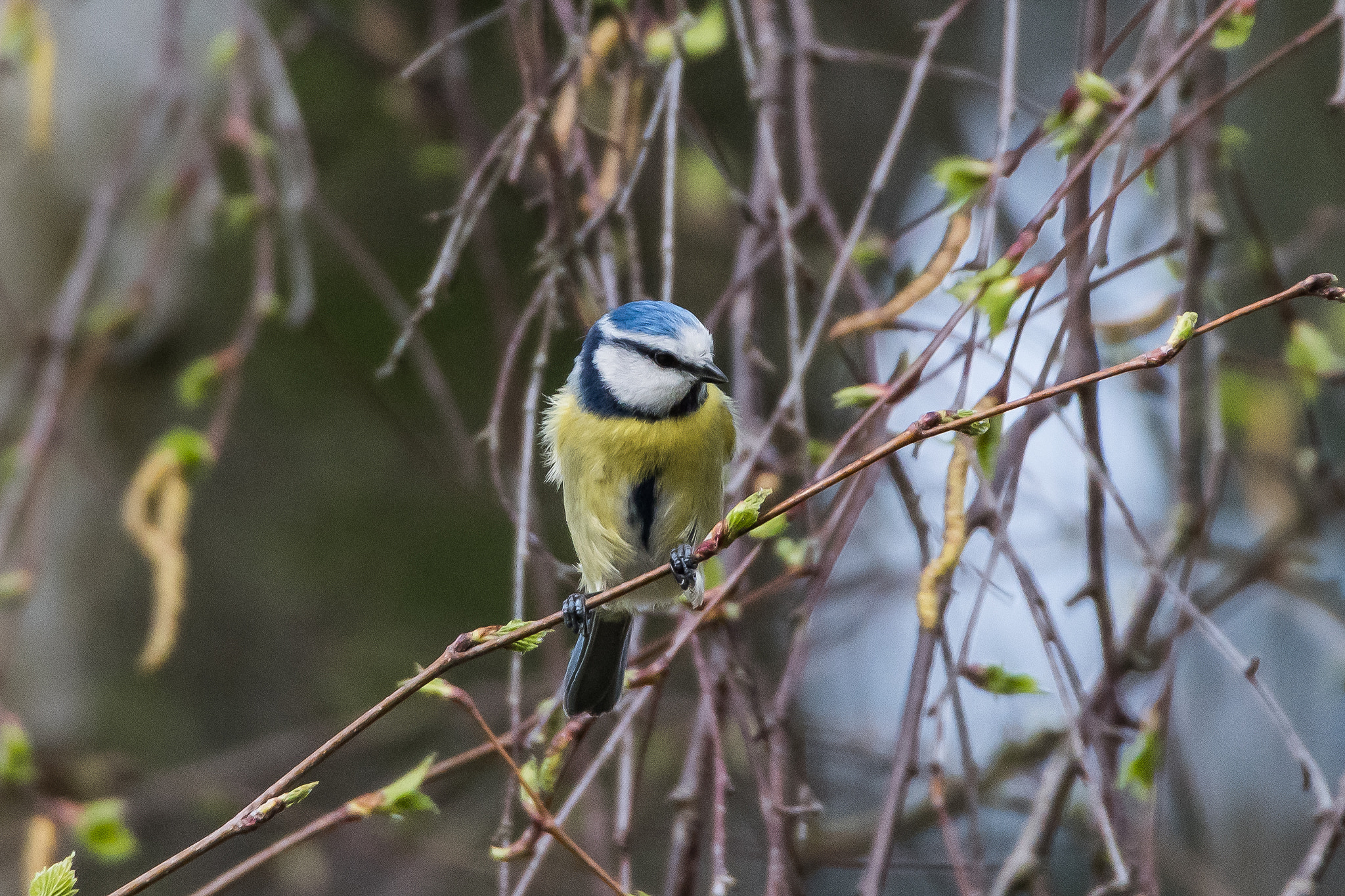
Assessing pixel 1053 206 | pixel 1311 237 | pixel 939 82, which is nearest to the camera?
pixel 1053 206

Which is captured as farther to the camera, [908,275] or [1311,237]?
[1311,237]

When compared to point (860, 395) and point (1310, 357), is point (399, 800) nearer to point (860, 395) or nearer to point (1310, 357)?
point (860, 395)

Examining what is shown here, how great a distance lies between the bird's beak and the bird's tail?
481 mm

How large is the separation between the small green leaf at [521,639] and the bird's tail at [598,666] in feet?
2.25

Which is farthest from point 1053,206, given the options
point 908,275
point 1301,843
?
point 1301,843

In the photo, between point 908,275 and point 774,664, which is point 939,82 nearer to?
point 774,664

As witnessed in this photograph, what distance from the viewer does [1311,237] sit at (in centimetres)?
246

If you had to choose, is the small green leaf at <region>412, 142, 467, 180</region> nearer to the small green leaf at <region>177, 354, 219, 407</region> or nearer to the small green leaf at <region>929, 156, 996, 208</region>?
the small green leaf at <region>177, 354, 219, 407</region>

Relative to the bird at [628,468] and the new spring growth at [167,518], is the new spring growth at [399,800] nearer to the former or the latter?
the bird at [628,468]

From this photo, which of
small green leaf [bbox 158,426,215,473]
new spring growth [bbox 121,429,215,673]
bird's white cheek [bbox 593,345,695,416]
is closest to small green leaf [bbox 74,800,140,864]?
new spring growth [bbox 121,429,215,673]

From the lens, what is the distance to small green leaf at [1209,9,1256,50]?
155cm

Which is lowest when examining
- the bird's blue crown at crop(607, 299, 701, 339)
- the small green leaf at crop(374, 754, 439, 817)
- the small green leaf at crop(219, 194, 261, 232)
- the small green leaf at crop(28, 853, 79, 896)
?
the small green leaf at crop(374, 754, 439, 817)

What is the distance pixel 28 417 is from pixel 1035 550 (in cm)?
275

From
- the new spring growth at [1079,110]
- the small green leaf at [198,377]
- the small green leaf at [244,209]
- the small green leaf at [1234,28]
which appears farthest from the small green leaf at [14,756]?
the small green leaf at [1234,28]
